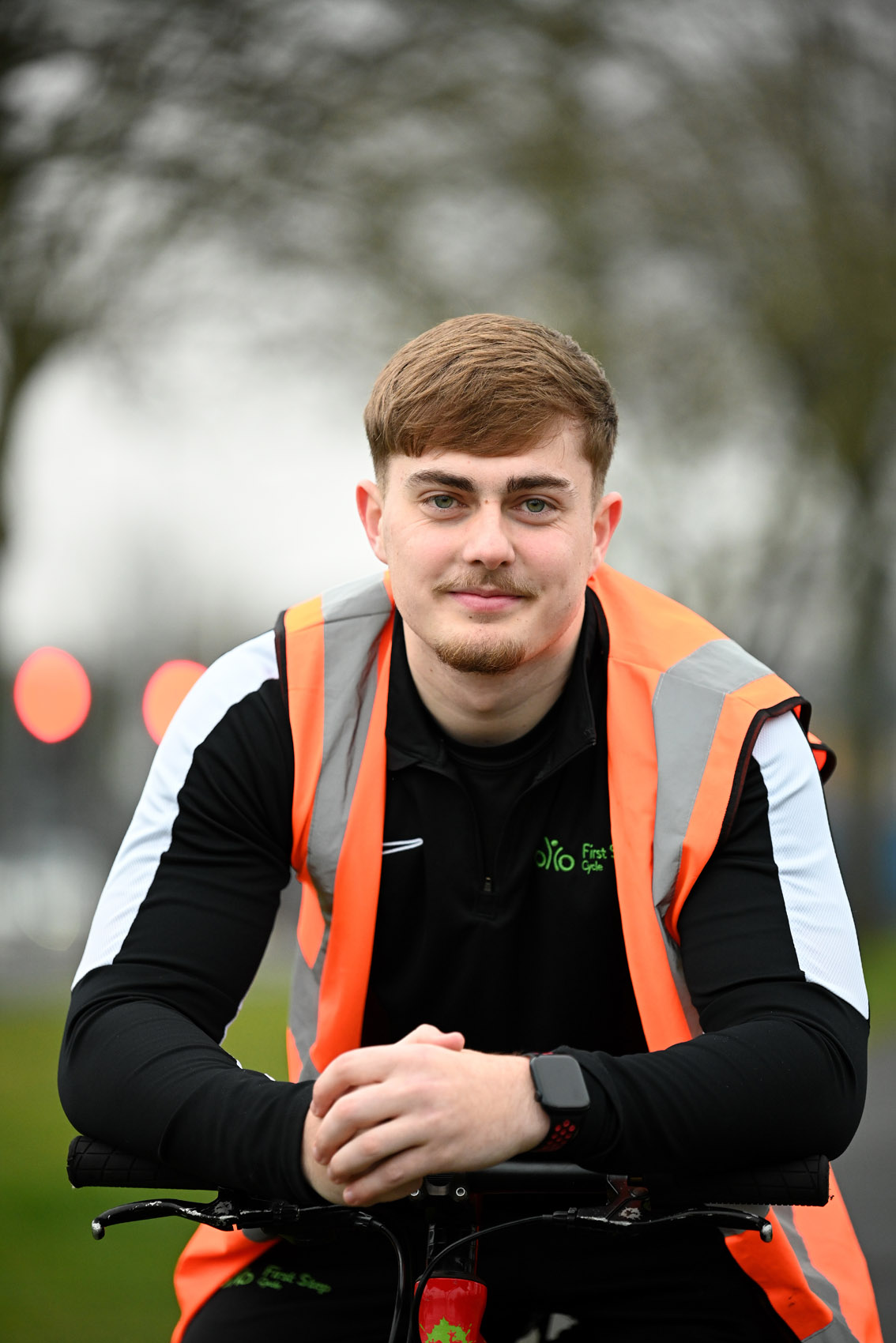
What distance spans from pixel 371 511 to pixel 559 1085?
1254 millimetres

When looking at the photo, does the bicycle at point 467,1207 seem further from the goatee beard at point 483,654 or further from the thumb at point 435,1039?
the goatee beard at point 483,654

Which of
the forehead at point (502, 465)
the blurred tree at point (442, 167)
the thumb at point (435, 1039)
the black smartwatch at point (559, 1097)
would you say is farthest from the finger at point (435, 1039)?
the blurred tree at point (442, 167)

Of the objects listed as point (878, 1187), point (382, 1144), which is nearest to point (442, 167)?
point (878, 1187)

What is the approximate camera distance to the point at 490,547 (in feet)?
7.54

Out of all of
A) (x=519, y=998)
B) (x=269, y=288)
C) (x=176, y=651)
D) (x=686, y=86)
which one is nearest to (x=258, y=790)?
(x=519, y=998)

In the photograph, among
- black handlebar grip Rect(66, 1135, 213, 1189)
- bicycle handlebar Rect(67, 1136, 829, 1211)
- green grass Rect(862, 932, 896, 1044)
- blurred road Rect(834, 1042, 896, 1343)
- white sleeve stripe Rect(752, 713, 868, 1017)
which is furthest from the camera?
green grass Rect(862, 932, 896, 1044)

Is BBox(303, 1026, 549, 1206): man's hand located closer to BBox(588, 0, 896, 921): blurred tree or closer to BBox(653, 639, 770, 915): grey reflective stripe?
BBox(653, 639, 770, 915): grey reflective stripe

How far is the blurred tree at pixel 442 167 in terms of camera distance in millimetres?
7598

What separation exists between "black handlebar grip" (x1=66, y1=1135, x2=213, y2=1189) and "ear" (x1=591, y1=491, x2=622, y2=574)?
4.37ft

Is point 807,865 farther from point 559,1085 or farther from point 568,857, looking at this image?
point 559,1085

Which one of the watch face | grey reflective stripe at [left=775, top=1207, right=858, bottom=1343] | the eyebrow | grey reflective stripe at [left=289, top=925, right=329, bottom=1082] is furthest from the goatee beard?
grey reflective stripe at [left=775, top=1207, right=858, bottom=1343]

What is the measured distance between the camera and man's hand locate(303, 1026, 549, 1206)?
1.66m

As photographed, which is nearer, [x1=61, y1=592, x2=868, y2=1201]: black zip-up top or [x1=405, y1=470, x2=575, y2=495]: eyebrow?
[x1=61, y1=592, x2=868, y2=1201]: black zip-up top

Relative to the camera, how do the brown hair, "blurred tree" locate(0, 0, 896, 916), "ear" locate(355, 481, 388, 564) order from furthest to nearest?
"blurred tree" locate(0, 0, 896, 916), "ear" locate(355, 481, 388, 564), the brown hair
